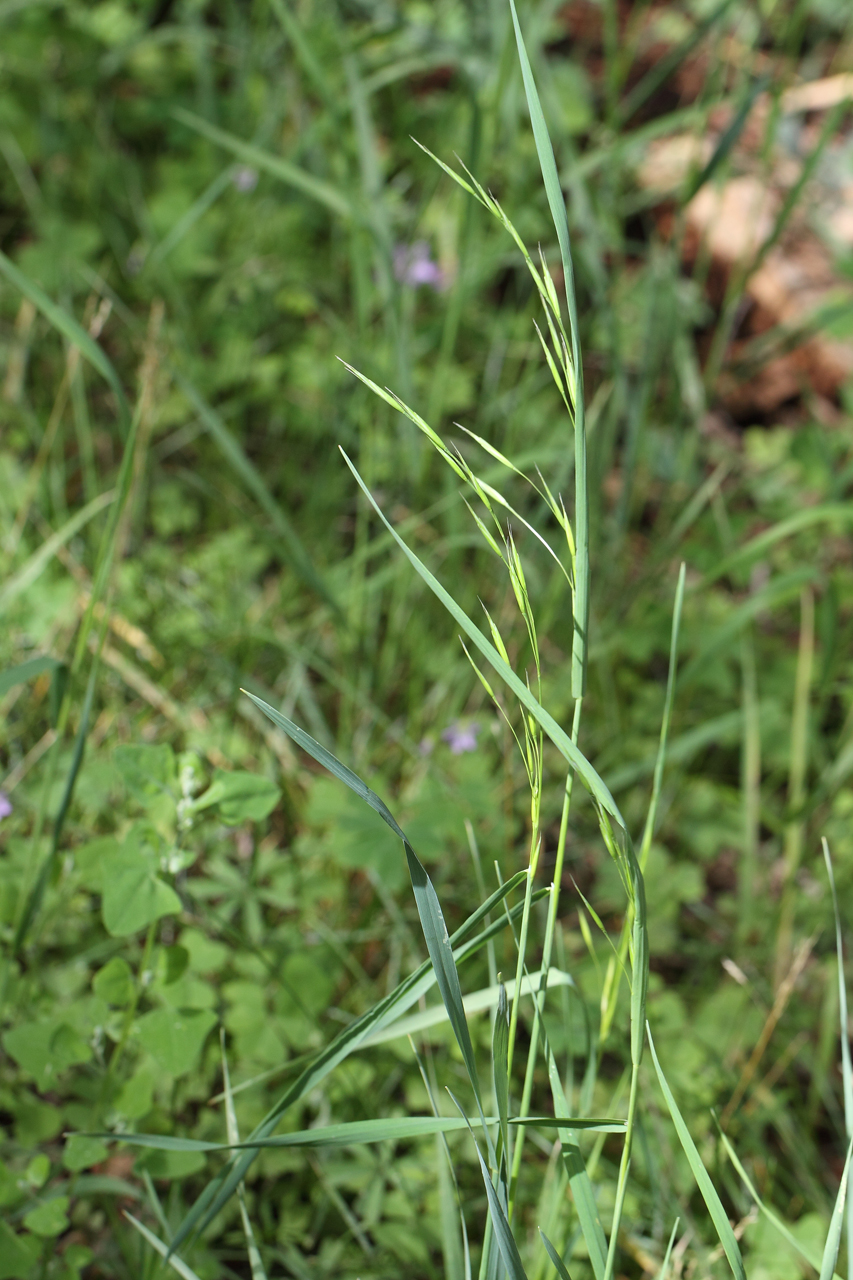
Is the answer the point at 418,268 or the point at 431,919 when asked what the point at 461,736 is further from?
the point at 418,268

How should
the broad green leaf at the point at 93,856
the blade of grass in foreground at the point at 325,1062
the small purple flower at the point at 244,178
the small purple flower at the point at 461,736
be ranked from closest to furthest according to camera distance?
the blade of grass in foreground at the point at 325,1062
the broad green leaf at the point at 93,856
the small purple flower at the point at 461,736
the small purple flower at the point at 244,178

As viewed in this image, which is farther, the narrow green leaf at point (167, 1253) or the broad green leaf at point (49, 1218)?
the broad green leaf at point (49, 1218)

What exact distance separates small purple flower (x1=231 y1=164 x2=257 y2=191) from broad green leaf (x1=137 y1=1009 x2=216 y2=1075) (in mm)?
2381

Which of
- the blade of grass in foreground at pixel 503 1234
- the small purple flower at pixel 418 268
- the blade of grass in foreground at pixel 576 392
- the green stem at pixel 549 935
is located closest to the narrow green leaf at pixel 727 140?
the small purple flower at pixel 418 268

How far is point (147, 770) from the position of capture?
3.91 ft

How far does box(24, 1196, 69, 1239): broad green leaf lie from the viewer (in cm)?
114

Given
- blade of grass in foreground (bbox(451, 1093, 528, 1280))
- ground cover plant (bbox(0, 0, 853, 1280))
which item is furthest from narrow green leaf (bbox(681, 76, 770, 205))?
blade of grass in foreground (bbox(451, 1093, 528, 1280))

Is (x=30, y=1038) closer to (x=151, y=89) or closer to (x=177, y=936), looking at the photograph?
(x=177, y=936)

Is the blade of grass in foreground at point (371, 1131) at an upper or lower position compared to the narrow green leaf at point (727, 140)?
lower

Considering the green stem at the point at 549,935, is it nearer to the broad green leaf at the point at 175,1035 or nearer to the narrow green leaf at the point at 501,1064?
the narrow green leaf at the point at 501,1064

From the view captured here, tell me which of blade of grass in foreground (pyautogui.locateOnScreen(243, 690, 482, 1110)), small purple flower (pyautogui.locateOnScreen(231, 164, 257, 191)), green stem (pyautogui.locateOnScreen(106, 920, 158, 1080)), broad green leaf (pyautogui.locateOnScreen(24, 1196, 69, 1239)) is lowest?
broad green leaf (pyautogui.locateOnScreen(24, 1196, 69, 1239))

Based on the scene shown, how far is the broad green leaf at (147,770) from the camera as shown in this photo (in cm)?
116

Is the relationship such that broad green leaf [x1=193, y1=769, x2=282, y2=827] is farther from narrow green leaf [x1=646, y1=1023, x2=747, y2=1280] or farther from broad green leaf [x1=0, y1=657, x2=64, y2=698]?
narrow green leaf [x1=646, y1=1023, x2=747, y2=1280]

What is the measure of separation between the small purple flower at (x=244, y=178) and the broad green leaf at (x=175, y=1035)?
93.8 inches
